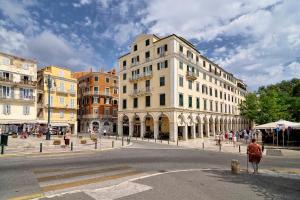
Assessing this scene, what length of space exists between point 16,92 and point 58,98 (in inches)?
362

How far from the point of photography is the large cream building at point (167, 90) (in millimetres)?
37250

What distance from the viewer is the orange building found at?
182 ft

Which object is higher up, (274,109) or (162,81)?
(162,81)

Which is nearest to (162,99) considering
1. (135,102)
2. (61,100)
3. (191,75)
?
(135,102)

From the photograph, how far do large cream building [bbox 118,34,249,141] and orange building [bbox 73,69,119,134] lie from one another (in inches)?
404

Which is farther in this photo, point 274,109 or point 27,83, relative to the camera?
point 27,83

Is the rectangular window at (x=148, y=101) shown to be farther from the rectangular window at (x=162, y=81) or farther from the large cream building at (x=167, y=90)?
the rectangular window at (x=162, y=81)

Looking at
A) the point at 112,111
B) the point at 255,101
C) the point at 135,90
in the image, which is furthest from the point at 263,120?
the point at 112,111

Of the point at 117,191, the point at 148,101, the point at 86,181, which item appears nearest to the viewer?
the point at 117,191

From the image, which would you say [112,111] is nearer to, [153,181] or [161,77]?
[161,77]

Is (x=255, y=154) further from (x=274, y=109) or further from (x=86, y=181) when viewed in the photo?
(x=274, y=109)

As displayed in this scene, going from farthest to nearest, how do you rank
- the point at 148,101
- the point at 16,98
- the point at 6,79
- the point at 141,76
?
1. the point at 141,76
2. the point at 148,101
3. the point at 16,98
4. the point at 6,79

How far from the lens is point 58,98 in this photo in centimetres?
4744

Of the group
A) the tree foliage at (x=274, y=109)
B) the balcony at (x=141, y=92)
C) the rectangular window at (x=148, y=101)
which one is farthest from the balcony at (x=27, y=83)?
the tree foliage at (x=274, y=109)
